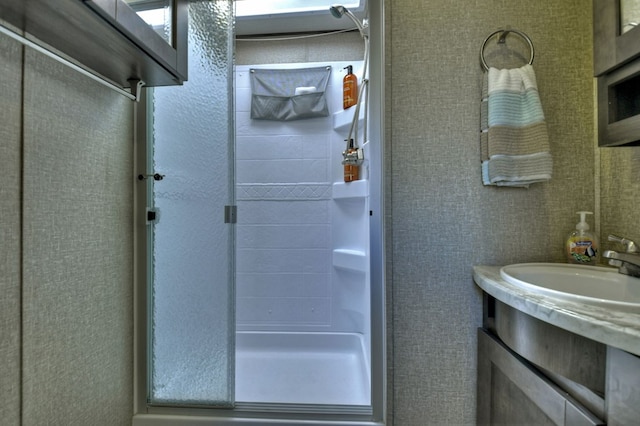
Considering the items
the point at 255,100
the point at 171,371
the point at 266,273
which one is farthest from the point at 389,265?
the point at 255,100

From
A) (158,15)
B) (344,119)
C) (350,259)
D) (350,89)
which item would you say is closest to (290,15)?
(350,89)


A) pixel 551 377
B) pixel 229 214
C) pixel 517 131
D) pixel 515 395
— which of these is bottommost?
pixel 515 395

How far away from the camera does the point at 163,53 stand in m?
0.90

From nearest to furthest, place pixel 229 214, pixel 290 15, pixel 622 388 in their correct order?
pixel 622 388
pixel 229 214
pixel 290 15

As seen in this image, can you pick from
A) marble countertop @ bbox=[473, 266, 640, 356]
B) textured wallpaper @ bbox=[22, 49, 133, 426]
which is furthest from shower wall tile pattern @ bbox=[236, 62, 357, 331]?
marble countertop @ bbox=[473, 266, 640, 356]

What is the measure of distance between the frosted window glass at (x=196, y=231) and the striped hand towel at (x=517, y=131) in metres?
0.95

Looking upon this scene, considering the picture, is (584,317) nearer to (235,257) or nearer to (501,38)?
(501,38)

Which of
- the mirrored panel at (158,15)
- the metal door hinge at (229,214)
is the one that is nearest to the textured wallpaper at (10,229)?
the mirrored panel at (158,15)

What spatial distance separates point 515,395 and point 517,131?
0.78 metres

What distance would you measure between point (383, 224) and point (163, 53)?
0.89 m

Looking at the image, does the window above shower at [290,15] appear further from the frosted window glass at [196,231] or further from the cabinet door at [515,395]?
the cabinet door at [515,395]

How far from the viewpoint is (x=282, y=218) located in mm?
2006

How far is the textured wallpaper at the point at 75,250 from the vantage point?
2.67ft

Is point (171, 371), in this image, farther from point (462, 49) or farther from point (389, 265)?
point (462, 49)
